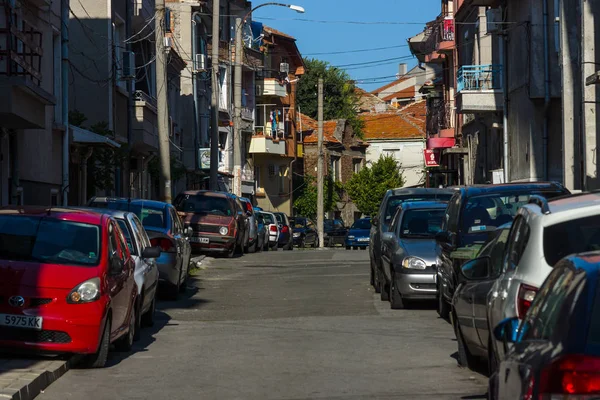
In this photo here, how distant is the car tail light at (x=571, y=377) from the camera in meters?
4.82

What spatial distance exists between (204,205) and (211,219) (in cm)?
73

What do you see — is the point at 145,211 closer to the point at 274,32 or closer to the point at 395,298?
the point at 395,298

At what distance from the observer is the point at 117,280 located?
1223 cm

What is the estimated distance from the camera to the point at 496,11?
34906mm

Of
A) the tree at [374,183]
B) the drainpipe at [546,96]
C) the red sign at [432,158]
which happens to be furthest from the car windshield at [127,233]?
the tree at [374,183]

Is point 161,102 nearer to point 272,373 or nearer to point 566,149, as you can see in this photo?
point 566,149

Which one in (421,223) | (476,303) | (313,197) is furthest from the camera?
(313,197)

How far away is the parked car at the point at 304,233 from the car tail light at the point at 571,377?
174ft

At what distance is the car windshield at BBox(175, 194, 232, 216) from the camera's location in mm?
33844

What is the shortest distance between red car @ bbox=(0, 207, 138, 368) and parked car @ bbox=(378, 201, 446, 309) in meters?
5.63

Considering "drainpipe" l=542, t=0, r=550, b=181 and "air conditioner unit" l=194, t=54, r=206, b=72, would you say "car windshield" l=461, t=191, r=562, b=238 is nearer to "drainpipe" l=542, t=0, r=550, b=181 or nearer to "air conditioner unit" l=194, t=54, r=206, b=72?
"drainpipe" l=542, t=0, r=550, b=181

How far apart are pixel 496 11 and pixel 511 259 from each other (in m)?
27.3

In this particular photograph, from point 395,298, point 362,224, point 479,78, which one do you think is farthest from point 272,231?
point 395,298

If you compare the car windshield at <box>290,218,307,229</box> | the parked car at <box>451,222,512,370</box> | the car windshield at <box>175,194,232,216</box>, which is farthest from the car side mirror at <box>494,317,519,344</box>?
the car windshield at <box>290,218,307,229</box>
